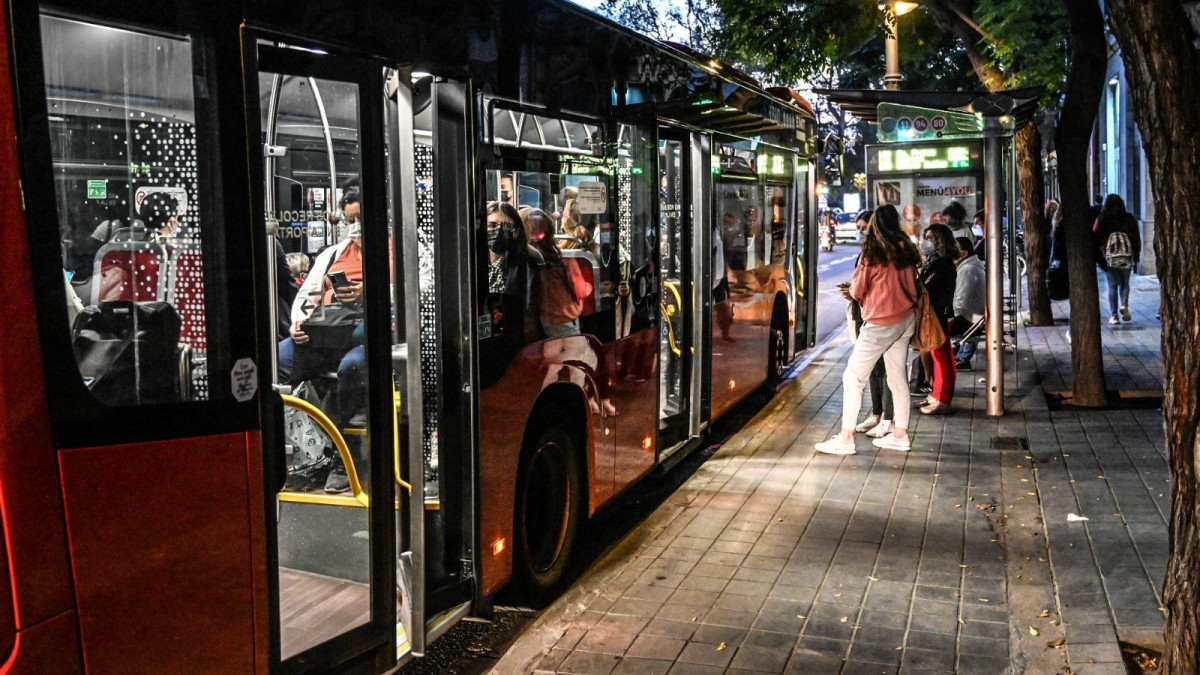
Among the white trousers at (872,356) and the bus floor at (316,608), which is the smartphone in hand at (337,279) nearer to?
the bus floor at (316,608)

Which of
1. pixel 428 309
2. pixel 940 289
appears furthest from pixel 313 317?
pixel 940 289

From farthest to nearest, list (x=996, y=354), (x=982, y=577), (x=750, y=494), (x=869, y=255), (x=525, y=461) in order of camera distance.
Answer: (x=996, y=354)
(x=869, y=255)
(x=750, y=494)
(x=982, y=577)
(x=525, y=461)

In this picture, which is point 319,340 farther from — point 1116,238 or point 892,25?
point 892,25

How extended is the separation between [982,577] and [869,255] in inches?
143

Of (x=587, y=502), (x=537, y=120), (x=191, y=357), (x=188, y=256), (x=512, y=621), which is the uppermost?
(x=537, y=120)

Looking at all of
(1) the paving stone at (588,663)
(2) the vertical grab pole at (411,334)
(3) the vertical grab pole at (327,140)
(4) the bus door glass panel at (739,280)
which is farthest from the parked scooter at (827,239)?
(2) the vertical grab pole at (411,334)

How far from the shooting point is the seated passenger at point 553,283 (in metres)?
5.94

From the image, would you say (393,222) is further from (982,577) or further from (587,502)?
(982,577)

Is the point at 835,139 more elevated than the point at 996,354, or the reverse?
the point at 835,139

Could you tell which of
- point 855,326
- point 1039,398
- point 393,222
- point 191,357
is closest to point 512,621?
point 393,222

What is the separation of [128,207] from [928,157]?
44.7 feet

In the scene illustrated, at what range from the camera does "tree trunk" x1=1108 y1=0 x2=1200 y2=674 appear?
14.6 feet

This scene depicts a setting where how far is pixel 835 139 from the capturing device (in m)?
17.7

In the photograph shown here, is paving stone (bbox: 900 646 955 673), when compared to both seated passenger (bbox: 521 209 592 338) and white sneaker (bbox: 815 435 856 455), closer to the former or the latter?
seated passenger (bbox: 521 209 592 338)
